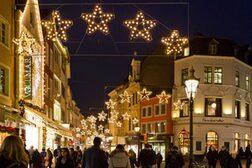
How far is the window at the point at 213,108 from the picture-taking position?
191ft

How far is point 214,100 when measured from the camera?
58562mm

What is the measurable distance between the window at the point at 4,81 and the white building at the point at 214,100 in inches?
1219

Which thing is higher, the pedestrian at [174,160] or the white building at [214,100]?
the white building at [214,100]

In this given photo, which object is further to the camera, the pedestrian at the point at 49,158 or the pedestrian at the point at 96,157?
the pedestrian at the point at 49,158

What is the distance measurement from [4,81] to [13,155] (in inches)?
891

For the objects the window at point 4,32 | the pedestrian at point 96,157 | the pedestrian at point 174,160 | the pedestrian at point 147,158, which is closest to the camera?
the pedestrian at point 96,157

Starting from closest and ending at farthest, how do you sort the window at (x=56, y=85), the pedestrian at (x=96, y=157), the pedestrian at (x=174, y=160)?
the pedestrian at (x=96, y=157)
the pedestrian at (x=174, y=160)
the window at (x=56, y=85)

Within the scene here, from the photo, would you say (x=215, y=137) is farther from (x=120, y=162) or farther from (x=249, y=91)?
(x=120, y=162)

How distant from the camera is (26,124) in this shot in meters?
31.9

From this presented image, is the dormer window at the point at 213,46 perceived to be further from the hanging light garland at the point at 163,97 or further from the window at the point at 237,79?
the hanging light garland at the point at 163,97

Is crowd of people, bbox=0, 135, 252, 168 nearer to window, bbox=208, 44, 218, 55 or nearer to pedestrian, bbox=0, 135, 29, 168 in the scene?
→ pedestrian, bbox=0, 135, 29, 168

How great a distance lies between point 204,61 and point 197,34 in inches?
225

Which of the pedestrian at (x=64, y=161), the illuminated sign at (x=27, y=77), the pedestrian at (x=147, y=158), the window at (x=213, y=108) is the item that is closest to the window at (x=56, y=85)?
the window at (x=213, y=108)

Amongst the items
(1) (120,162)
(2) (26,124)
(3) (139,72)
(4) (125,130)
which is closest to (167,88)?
(3) (139,72)
